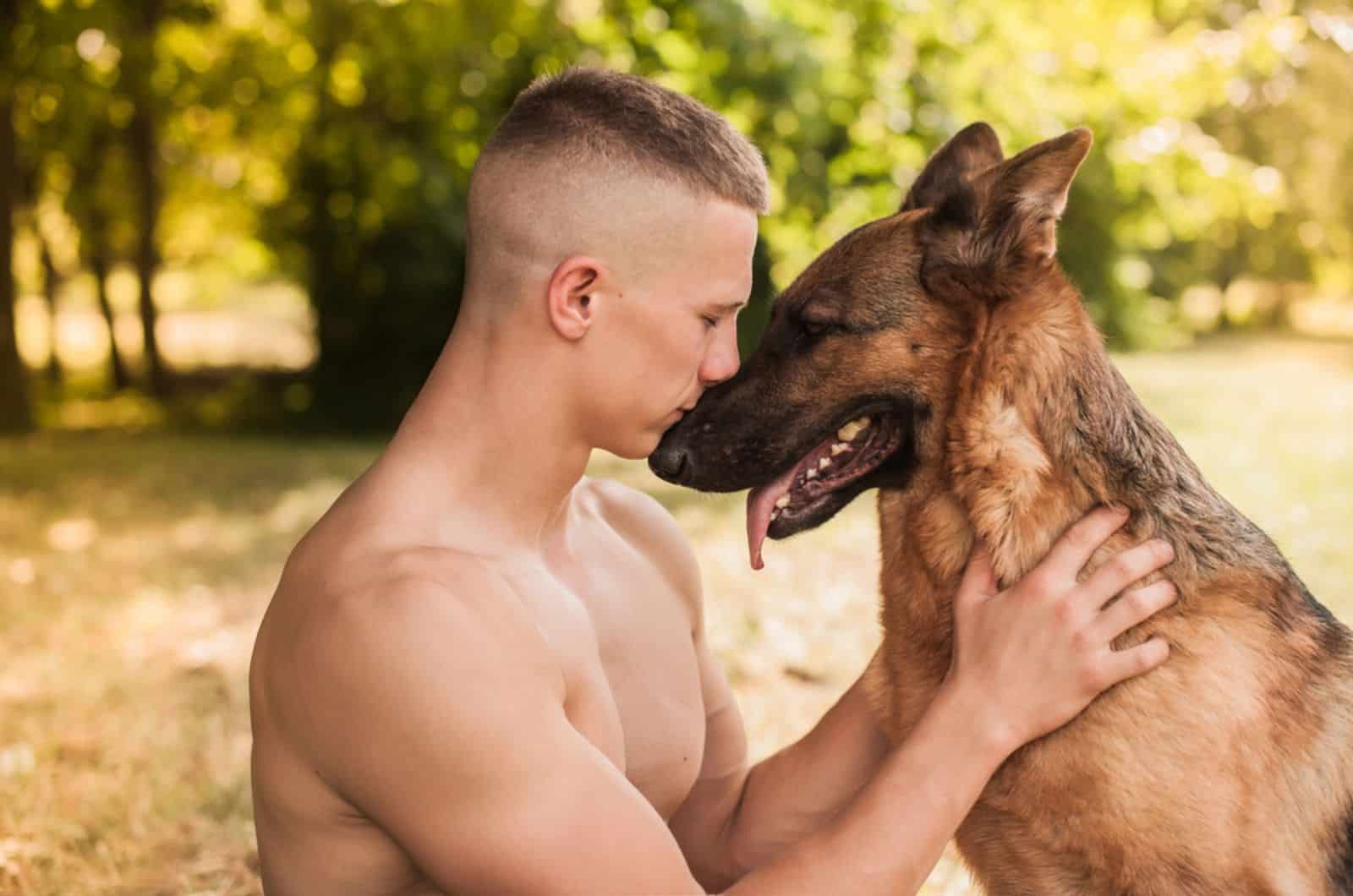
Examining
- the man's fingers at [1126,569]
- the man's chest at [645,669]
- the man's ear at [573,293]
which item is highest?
the man's ear at [573,293]

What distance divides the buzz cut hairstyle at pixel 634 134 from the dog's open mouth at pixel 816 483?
0.63 metres

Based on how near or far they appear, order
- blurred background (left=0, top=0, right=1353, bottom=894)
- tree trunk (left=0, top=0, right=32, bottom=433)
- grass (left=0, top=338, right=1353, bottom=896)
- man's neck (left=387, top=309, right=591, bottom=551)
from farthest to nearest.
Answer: tree trunk (left=0, top=0, right=32, bottom=433), blurred background (left=0, top=0, right=1353, bottom=894), grass (left=0, top=338, right=1353, bottom=896), man's neck (left=387, top=309, right=591, bottom=551)

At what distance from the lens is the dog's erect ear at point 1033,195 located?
2500mm

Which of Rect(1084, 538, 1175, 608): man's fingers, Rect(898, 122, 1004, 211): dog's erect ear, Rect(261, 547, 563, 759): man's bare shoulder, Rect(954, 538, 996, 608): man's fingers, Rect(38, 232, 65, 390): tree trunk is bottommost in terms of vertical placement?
Rect(38, 232, 65, 390): tree trunk

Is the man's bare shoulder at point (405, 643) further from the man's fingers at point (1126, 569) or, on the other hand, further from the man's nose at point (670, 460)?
the man's fingers at point (1126, 569)

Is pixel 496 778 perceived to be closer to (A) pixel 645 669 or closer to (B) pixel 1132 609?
(A) pixel 645 669

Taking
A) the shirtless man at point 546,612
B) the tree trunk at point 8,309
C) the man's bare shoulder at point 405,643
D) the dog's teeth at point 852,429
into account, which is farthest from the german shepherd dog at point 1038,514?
the tree trunk at point 8,309

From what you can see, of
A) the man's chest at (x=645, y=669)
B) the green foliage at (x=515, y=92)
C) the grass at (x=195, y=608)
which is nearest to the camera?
the man's chest at (x=645, y=669)

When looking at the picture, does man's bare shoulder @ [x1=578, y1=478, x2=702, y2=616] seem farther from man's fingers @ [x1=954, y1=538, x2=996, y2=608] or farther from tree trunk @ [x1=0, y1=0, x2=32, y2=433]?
tree trunk @ [x1=0, y1=0, x2=32, y2=433]

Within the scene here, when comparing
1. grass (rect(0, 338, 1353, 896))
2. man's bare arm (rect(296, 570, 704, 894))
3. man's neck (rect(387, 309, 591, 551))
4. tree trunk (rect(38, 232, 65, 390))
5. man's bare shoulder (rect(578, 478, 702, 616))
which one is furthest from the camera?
tree trunk (rect(38, 232, 65, 390))

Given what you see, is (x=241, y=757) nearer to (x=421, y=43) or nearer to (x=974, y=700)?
(x=974, y=700)

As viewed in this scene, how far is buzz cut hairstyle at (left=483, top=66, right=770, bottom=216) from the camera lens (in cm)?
237

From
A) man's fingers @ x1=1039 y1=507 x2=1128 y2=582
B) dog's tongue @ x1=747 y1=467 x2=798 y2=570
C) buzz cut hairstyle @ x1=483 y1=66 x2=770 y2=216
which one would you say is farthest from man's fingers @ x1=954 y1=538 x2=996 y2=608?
A: buzz cut hairstyle @ x1=483 y1=66 x2=770 y2=216

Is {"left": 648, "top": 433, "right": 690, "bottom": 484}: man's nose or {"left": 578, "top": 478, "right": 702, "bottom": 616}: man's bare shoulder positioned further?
{"left": 578, "top": 478, "right": 702, "bottom": 616}: man's bare shoulder
